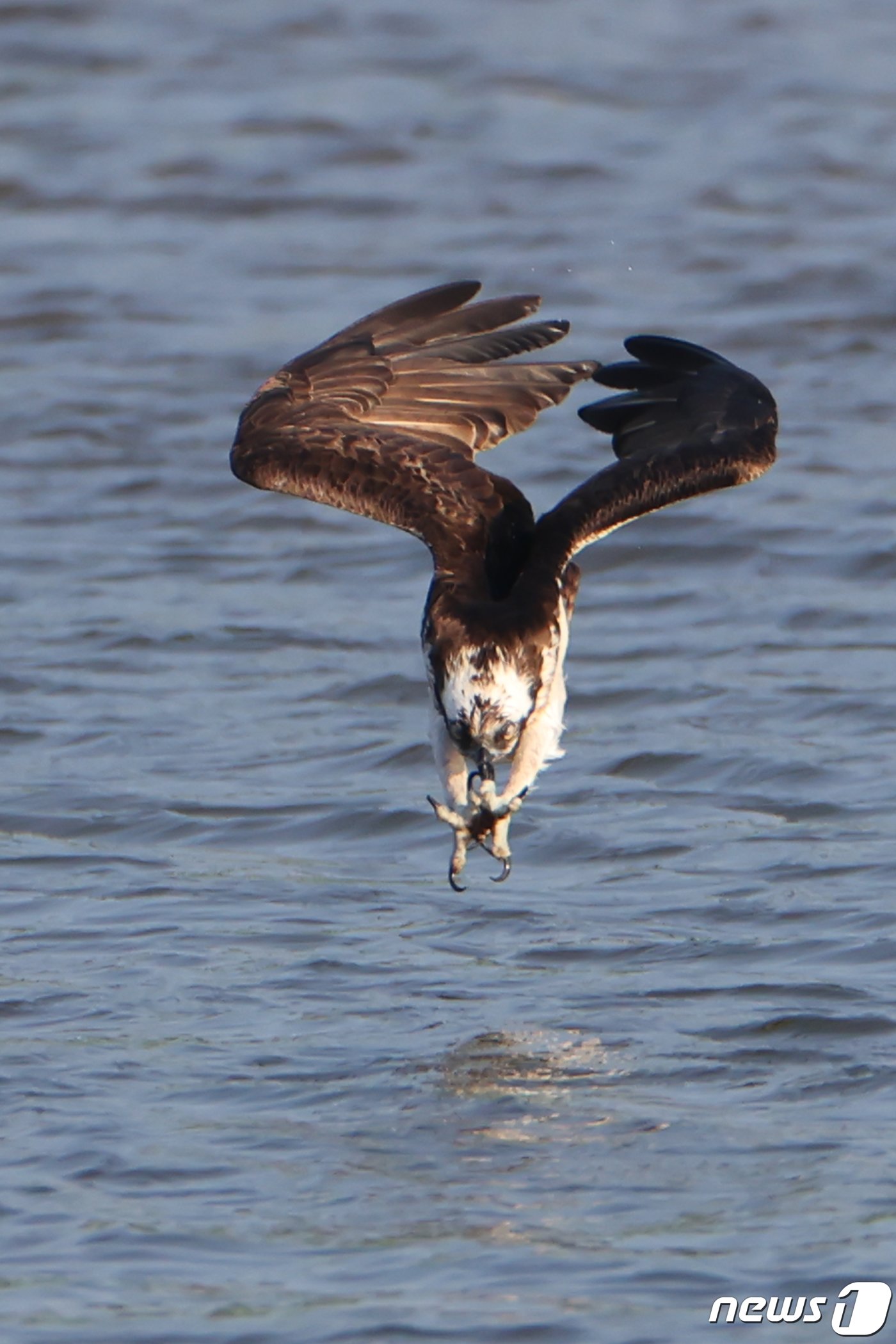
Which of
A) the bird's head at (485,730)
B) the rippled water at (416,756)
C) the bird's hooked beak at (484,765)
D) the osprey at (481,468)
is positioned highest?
the osprey at (481,468)

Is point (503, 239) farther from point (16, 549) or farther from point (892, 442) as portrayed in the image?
point (16, 549)

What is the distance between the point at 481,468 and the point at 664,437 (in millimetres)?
721

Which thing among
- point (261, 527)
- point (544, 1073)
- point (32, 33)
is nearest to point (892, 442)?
point (261, 527)

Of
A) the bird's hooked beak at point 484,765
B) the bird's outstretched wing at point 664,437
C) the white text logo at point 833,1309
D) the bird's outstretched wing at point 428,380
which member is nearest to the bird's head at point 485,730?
the bird's hooked beak at point 484,765

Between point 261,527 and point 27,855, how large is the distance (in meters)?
4.40

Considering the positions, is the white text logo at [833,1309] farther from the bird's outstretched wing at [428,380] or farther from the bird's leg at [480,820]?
the bird's outstretched wing at [428,380]

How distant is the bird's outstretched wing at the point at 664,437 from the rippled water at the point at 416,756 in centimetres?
141

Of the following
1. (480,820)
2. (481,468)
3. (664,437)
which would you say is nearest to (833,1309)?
(480,820)

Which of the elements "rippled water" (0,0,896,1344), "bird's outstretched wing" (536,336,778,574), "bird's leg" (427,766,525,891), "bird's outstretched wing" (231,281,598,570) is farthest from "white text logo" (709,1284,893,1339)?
"bird's outstretched wing" (231,281,598,570)

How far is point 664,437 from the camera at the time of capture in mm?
9508

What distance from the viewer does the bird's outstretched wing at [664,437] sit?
8.58 m

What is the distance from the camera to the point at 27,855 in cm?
948

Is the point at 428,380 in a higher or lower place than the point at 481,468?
higher

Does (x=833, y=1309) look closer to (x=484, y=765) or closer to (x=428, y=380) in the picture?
(x=484, y=765)
